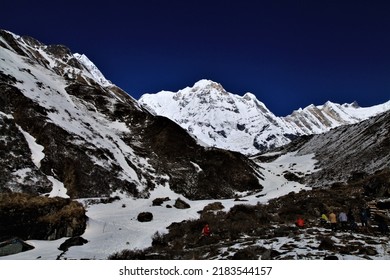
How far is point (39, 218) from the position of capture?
65.8 feet

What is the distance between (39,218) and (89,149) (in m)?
20.6

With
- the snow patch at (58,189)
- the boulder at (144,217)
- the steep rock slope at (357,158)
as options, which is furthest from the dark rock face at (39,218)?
the steep rock slope at (357,158)

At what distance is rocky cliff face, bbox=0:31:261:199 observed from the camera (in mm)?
33281

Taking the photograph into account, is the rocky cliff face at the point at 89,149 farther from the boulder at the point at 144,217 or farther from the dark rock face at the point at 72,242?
the dark rock face at the point at 72,242

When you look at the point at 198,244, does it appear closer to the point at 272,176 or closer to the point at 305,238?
the point at 305,238

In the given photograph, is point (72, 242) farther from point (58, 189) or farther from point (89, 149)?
point (89, 149)

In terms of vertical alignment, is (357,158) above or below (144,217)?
above

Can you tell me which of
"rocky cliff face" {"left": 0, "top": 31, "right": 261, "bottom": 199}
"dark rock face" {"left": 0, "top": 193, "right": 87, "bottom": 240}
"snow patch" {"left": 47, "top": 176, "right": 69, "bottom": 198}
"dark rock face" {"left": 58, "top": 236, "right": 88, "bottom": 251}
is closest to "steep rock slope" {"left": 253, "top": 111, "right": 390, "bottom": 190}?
"rocky cliff face" {"left": 0, "top": 31, "right": 261, "bottom": 199}

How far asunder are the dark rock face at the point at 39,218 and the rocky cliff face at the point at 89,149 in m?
8.56

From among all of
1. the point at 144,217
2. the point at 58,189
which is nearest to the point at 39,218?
the point at 144,217

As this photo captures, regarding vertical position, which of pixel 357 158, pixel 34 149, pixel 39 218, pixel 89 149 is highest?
pixel 357 158

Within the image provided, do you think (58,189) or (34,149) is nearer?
(58,189)

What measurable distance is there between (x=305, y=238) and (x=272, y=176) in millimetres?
51768
